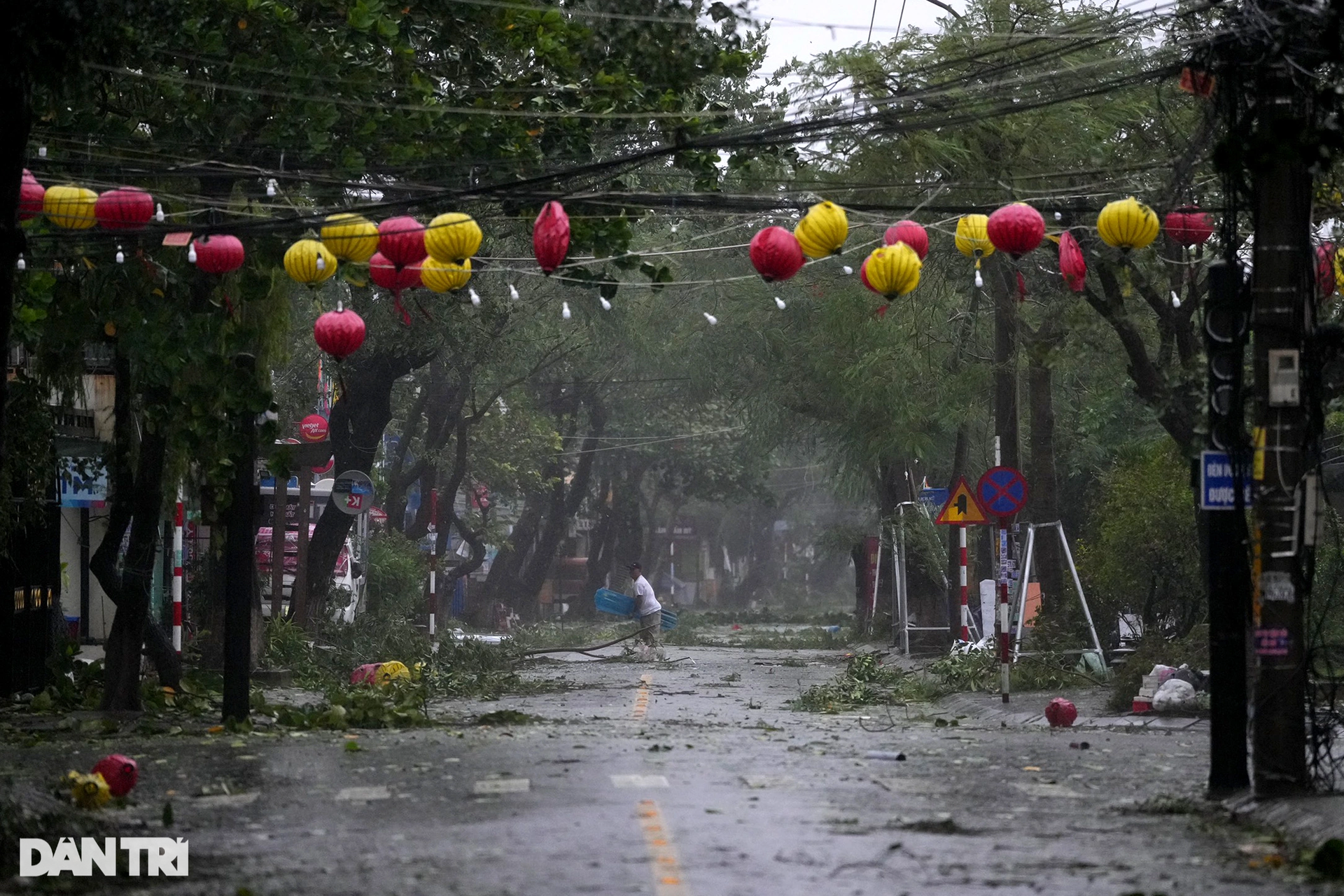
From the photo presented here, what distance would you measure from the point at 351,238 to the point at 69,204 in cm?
220

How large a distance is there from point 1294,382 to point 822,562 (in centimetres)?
10176

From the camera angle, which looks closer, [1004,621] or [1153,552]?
[1004,621]

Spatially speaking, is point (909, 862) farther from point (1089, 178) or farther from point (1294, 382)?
point (1089, 178)

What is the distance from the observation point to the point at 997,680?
74.3 feet

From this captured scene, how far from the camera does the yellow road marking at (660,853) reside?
7551 millimetres

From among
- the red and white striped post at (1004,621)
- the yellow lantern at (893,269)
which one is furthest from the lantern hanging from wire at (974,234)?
the red and white striped post at (1004,621)

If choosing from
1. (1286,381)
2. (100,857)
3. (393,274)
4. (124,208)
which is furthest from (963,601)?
(100,857)

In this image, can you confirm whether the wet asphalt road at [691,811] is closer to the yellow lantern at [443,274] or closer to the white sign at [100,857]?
the white sign at [100,857]

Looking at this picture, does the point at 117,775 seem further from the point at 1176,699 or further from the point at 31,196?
the point at 1176,699

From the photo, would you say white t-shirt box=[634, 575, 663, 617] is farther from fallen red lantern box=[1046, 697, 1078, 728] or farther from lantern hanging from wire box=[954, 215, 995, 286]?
lantern hanging from wire box=[954, 215, 995, 286]

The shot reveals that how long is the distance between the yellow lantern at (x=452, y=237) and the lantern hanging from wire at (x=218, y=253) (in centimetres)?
207

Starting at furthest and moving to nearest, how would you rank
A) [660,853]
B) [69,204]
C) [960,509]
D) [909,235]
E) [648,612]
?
1. [648,612]
2. [960,509]
3. [909,235]
4. [69,204]
5. [660,853]

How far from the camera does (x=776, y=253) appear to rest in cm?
1309

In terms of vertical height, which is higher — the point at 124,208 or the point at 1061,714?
the point at 124,208
